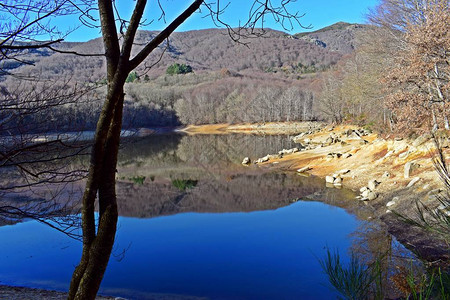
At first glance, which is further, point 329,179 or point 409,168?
point 329,179

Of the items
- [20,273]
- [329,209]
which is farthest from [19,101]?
[329,209]

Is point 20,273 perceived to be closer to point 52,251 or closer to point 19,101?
point 52,251

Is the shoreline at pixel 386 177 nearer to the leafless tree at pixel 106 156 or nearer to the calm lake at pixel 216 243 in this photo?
the calm lake at pixel 216 243

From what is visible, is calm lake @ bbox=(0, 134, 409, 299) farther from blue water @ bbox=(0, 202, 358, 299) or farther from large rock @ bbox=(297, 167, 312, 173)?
large rock @ bbox=(297, 167, 312, 173)

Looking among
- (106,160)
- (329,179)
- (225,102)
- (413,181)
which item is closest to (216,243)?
(413,181)

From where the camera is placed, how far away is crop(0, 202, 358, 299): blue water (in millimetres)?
8172

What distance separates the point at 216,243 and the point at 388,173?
883 centimetres

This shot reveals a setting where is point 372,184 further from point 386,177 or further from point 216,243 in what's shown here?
point 216,243

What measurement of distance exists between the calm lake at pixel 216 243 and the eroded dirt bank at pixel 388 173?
596 millimetres

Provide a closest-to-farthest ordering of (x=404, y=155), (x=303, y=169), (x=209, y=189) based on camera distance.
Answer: (x=404, y=155) → (x=209, y=189) → (x=303, y=169)

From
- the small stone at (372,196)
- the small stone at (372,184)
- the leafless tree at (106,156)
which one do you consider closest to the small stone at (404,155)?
the small stone at (372,184)

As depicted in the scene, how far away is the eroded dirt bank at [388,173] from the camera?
9.72m

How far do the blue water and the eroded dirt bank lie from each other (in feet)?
4.89

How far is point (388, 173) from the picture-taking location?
1596 cm
